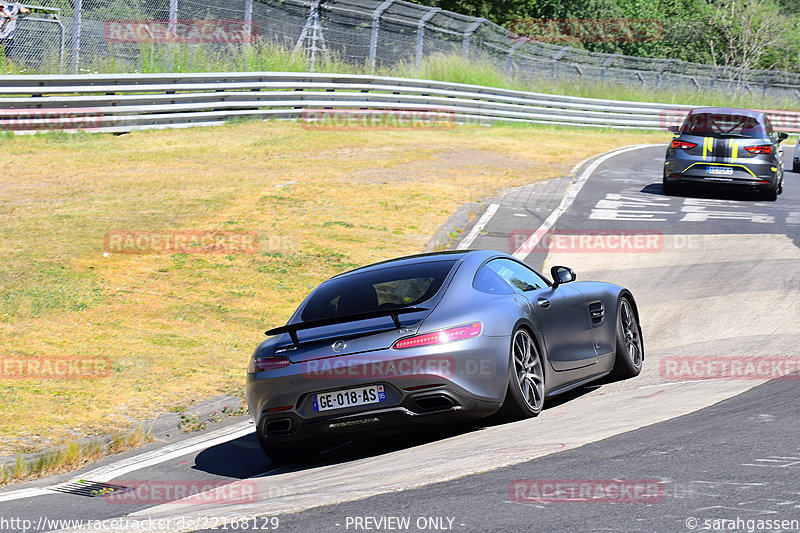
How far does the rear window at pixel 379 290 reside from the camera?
279 inches

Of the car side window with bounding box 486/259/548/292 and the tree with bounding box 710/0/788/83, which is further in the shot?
the tree with bounding box 710/0/788/83

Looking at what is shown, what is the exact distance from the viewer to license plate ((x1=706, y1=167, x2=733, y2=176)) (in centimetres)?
1898

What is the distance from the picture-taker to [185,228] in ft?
49.2

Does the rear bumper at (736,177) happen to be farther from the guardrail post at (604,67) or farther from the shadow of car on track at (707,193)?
the guardrail post at (604,67)

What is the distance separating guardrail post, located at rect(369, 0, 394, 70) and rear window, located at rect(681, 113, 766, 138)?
42.9ft

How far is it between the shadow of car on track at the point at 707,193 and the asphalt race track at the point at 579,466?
8.41 metres

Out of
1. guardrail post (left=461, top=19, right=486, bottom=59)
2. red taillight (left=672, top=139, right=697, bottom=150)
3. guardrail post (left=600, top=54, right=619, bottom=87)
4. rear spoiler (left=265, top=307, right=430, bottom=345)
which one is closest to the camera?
rear spoiler (left=265, top=307, right=430, bottom=345)

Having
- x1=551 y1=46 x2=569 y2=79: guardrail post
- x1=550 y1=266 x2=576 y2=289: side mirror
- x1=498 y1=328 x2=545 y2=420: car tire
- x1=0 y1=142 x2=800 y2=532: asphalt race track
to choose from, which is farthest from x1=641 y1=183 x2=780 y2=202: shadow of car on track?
x1=551 y1=46 x2=569 y2=79: guardrail post

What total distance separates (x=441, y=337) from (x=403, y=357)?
0.93 feet

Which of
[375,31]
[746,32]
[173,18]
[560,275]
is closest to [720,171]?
[560,275]

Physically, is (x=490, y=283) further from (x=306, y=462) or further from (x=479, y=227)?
(x=479, y=227)

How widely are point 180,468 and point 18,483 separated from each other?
1039 millimetres

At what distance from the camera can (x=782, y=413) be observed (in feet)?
20.9

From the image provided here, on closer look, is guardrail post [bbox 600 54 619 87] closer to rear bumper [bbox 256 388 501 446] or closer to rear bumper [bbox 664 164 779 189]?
rear bumper [bbox 664 164 779 189]
